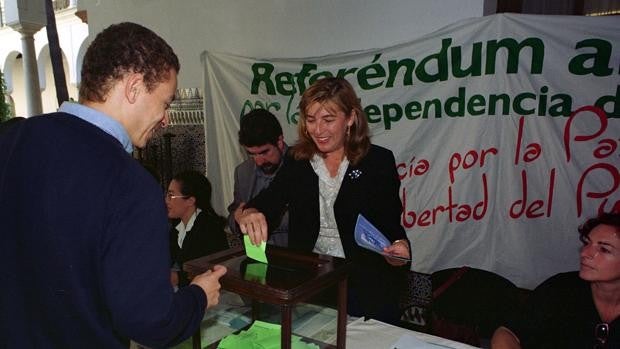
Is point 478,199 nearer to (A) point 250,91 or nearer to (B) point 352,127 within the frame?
(B) point 352,127

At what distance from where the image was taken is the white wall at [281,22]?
2.77 metres

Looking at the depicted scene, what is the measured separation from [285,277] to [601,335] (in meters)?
1.13

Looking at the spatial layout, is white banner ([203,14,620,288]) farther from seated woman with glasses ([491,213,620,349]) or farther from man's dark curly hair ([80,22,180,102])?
man's dark curly hair ([80,22,180,102])

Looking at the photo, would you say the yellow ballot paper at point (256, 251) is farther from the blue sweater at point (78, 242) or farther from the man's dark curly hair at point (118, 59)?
the man's dark curly hair at point (118, 59)

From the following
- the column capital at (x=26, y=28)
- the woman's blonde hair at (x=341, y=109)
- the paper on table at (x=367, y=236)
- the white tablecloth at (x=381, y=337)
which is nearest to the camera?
the paper on table at (x=367, y=236)

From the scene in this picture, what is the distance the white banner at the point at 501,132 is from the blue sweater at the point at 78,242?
209cm

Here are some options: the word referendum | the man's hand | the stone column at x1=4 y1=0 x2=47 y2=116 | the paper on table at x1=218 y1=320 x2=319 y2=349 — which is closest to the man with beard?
the word referendum

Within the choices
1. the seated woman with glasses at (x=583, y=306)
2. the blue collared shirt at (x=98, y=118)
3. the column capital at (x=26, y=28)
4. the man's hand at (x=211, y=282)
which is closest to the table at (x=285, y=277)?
the man's hand at (x=211, y=282)

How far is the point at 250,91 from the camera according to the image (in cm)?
334

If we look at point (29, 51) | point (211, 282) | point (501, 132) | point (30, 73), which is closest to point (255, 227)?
point (211, 282)

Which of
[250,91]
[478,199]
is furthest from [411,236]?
[250,91]

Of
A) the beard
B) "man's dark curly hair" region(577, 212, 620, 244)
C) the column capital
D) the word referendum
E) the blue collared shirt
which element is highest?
the column capital

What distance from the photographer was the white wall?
9.10ft

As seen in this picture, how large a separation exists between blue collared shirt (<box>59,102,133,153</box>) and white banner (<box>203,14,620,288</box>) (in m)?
2.09
